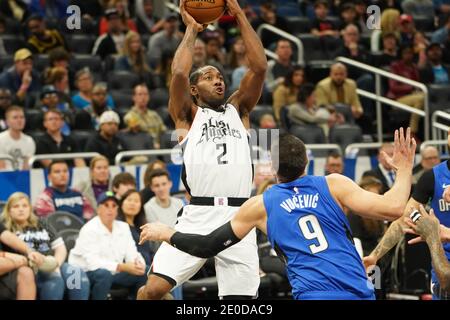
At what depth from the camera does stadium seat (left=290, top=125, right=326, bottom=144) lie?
14.6 meters

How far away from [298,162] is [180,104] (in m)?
1.98

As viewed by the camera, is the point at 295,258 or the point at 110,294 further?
the point at 110,294

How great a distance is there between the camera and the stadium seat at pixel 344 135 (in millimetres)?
14797

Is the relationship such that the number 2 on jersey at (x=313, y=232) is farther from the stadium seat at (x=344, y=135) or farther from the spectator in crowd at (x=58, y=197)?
the stadium seat at (x=344, y=135)

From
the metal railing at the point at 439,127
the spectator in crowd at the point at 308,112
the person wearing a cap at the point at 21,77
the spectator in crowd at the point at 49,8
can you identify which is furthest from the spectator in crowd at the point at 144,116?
the metal railing at the point at 439,127

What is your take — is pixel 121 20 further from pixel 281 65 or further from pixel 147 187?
pixel 147 187

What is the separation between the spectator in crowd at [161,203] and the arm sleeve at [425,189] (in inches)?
158

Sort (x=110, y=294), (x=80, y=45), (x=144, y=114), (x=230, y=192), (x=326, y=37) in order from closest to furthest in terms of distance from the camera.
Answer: (x=230, y=192) → (x=110, y=294) → (x=144, y=114) → (x=80, y=45) → (x=326, y=37)

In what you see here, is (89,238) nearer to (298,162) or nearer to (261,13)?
(298,162)

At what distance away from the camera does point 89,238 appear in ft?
36.8

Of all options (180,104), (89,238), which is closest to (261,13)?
(89,238)

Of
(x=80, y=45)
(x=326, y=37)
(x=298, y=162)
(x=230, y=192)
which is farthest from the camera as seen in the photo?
(x=326, y=37)
